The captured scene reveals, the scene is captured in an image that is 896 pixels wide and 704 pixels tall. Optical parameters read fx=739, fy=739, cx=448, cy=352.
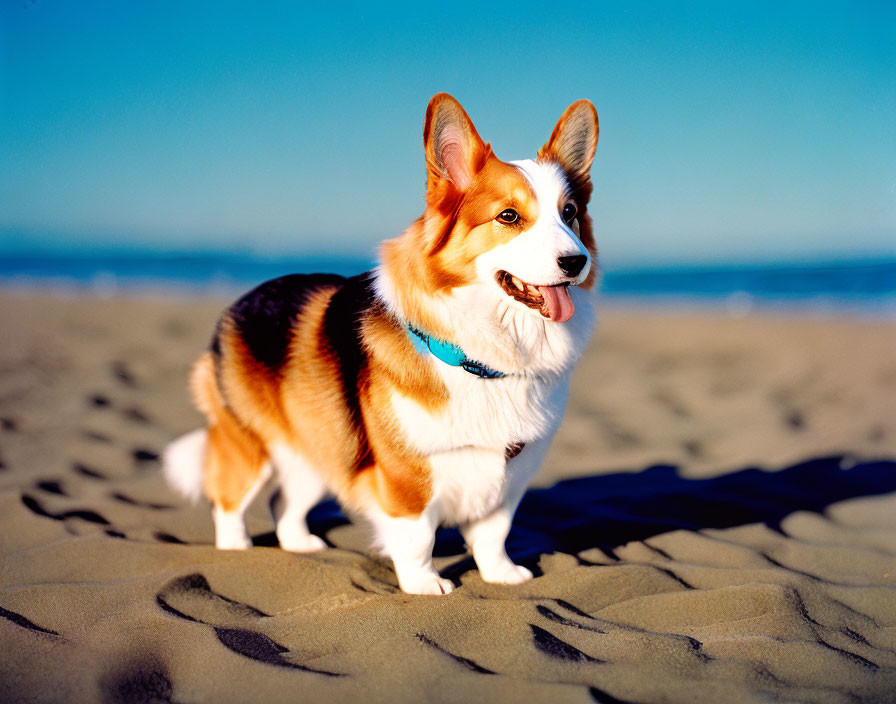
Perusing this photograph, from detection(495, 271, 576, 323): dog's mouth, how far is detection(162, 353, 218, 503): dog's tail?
1.47 metres

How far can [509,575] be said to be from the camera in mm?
2758

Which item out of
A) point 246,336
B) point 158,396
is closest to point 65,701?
point 246,336

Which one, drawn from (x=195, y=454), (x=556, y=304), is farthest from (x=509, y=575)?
(x=195, y=454)

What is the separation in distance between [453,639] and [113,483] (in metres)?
2.43

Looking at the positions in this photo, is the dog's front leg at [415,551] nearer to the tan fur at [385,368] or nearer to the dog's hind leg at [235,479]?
the tan fur at [385,368]

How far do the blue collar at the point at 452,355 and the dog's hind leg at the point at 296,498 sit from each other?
89 centimetres

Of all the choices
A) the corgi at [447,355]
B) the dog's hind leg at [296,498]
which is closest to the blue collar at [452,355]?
the corgi at [447,355]

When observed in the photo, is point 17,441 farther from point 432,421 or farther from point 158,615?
point 432,421

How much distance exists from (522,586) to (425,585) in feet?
1.19

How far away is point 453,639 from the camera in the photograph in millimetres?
2236

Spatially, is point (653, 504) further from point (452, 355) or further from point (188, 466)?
point (188, 466)

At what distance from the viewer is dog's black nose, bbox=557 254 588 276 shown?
2.24m

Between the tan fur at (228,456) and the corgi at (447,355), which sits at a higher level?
the corgi at (447,355)

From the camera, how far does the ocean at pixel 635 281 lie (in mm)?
14688
